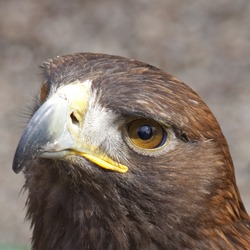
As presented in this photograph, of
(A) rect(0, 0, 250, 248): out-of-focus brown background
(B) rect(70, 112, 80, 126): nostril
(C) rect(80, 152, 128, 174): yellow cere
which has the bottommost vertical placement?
(C) rect(80, 152, 128, 174): yellow cere

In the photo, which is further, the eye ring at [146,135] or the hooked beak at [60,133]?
the eye ring at [146,135]

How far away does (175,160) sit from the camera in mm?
3947

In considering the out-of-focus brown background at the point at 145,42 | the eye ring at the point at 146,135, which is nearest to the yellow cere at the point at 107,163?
the eye ring at the point at 146,135

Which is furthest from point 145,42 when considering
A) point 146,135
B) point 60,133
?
point 60,133

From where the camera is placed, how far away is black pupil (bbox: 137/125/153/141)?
151 inches

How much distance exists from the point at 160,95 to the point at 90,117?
0.97 ft

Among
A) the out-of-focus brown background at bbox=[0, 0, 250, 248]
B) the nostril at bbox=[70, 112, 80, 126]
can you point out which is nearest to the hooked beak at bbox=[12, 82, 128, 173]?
the nostril at bbox=[70, 112, 80, 126]

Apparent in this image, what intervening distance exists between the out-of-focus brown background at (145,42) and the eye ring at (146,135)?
4.70m

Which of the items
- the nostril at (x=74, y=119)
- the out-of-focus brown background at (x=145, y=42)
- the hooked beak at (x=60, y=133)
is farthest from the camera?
the out-of-focus brown background at (x=145, y=42)

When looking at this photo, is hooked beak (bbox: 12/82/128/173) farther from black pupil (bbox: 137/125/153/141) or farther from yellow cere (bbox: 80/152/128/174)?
black pupil (bbox: 137/125/153/141)

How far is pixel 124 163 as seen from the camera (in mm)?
3867

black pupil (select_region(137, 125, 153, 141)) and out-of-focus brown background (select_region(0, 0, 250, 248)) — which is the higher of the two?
out-of-focus brown background (select_region(0, 0, 250, 248))

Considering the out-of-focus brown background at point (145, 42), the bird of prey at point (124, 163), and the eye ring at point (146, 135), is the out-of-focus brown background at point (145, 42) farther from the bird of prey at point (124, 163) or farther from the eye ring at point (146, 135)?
the eye ring at point (146, 135)

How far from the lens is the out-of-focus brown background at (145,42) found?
9.03 metres
